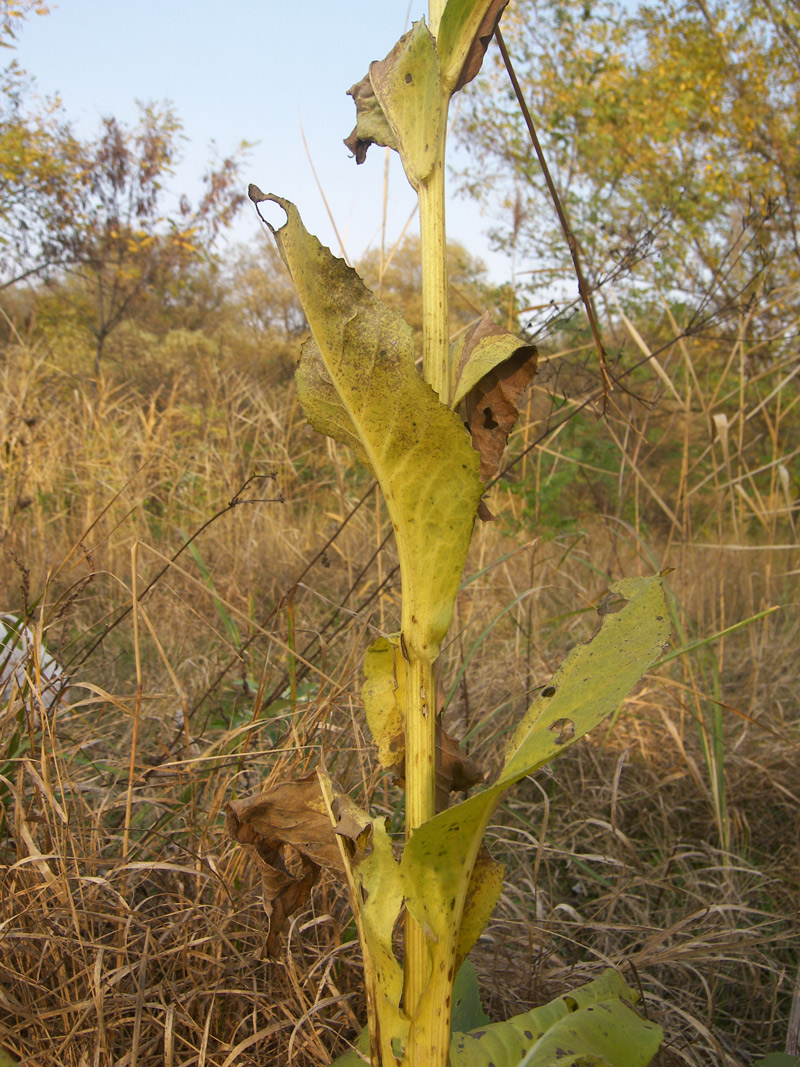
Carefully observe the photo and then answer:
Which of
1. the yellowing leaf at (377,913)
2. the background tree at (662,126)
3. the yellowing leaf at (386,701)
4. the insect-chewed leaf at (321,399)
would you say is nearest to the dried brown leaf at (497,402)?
the insect-chewed leaf at (321,399)

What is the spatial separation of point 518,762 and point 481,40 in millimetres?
621

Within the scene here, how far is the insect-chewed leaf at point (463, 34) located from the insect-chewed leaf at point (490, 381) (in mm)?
219

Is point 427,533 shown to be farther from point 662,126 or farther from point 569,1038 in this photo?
point 662,126

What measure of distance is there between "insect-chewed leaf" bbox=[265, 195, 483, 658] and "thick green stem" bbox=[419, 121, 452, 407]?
4 cm

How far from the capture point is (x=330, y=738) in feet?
4.54

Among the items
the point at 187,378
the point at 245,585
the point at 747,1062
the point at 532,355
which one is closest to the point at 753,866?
the point at 747,1062

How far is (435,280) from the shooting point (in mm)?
655

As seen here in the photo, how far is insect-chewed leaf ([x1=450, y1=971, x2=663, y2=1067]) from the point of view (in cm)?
70

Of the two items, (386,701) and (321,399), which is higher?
(321,399)

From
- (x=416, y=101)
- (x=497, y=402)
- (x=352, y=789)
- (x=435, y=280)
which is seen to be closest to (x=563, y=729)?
(x=497, y=402)

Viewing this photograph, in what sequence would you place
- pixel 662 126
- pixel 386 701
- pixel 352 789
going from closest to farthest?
pixel 386 701 → pixel 352 789 → pixel 662 126

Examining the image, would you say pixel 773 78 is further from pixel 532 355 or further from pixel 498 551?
pixel 532 355

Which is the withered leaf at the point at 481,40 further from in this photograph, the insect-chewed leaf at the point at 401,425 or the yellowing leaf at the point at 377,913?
the yellowing leaf at the point at 377,913

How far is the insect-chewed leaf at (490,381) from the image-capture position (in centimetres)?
64
